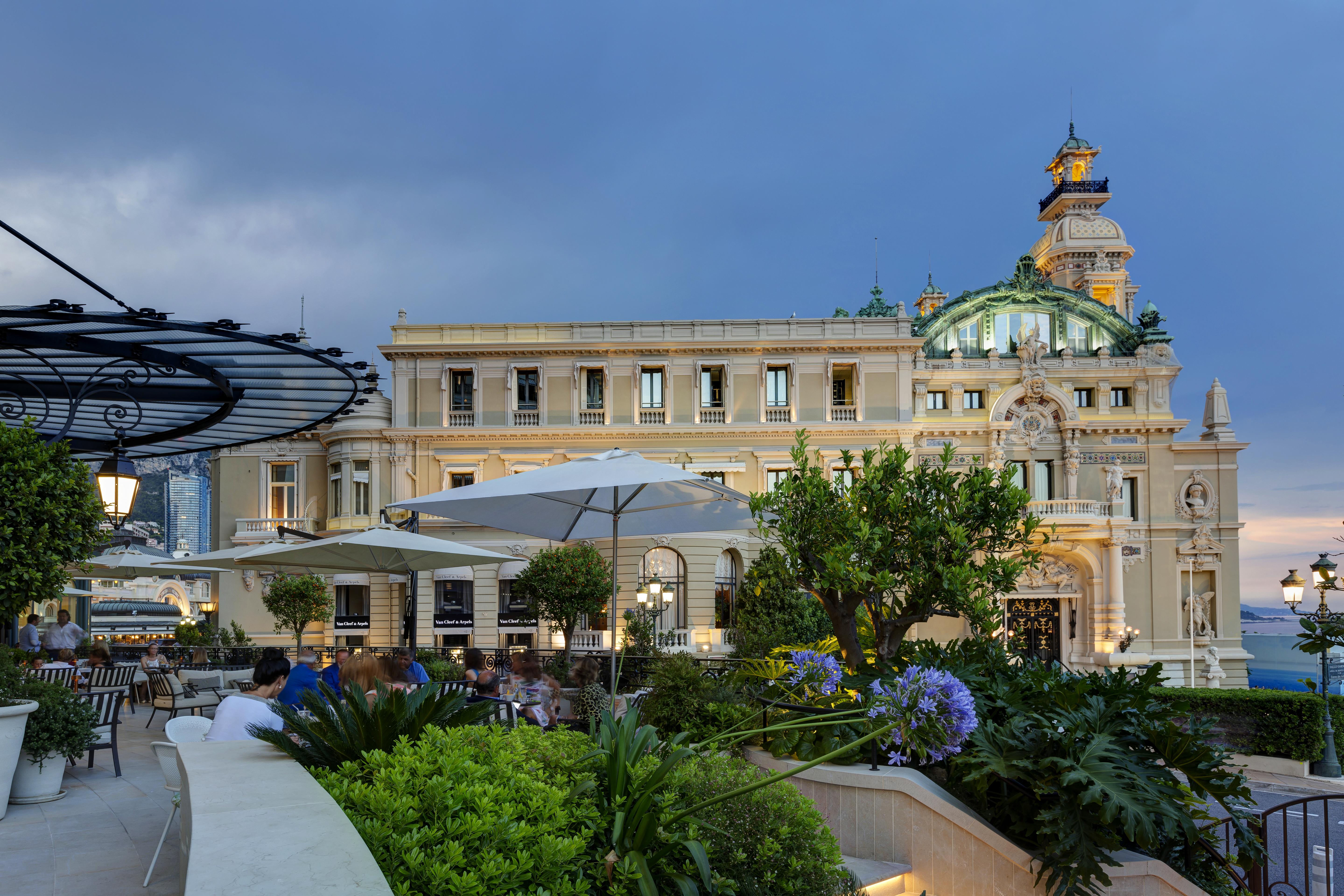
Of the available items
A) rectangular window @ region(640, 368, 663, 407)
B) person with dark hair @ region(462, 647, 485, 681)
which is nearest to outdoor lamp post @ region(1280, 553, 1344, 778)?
person with dark hair @ region(462, 647, 485, 681)

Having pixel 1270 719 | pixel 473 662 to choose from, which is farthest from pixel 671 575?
pixel 473 662

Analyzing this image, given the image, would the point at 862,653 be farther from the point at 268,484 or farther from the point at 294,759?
the point at 268,484

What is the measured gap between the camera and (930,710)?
3.76m

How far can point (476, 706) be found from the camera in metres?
4.45

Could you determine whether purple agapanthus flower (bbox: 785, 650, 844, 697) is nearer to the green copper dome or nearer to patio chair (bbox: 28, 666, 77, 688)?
patio chair (bbox: 28, 666, 77, 688)

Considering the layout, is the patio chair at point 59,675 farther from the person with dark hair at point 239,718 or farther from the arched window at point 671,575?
the arched window at point 671,575

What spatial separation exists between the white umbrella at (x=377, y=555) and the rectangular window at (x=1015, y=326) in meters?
28.9

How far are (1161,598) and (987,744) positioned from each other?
34.4m

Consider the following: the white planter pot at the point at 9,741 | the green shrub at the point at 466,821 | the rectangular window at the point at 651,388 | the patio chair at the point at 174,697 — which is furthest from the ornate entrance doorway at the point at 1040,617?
the green shrub at the point at 466,821

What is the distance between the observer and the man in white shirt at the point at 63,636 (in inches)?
598

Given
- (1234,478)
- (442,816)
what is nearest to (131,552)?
(442,816)

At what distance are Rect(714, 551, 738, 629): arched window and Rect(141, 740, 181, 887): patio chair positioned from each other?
86.8 ft

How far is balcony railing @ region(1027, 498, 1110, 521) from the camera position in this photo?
3344 cm

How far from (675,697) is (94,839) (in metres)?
4.12
